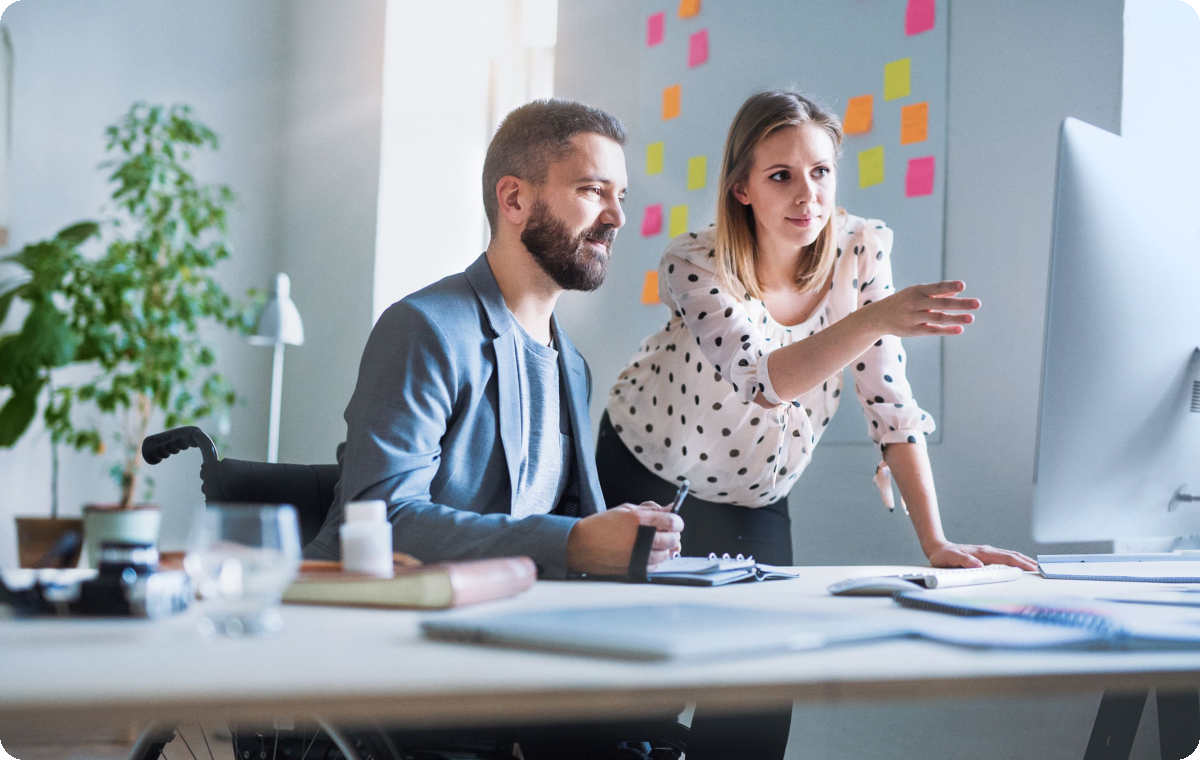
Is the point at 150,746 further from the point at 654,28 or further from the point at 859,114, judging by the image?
the point at 654,28

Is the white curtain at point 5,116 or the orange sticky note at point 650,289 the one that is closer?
the orange sticky note at point 650,289

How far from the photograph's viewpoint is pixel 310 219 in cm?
494

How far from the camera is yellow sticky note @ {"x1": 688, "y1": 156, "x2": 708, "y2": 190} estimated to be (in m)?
3.10

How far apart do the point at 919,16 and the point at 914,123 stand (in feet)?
0.77

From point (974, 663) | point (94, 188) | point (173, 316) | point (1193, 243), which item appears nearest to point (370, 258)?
point (173, 316)

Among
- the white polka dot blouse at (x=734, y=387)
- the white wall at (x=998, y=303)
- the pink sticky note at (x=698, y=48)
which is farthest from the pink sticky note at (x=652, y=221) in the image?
the white polka dot blouse at (x=734, y=387)

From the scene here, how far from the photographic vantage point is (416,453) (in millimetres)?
1345

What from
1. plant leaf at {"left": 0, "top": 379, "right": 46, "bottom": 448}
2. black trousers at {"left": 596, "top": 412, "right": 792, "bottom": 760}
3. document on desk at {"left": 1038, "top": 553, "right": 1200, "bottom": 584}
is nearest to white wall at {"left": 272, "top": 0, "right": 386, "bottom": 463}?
plant leaf at {"left": 0, "top": 379, "right": 46, "bottom": 448}

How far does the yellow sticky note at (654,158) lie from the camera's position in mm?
3289

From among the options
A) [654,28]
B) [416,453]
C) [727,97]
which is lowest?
[416,453]

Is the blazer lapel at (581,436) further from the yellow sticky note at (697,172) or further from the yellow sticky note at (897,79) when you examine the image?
the yellow sticky note at (697,172)

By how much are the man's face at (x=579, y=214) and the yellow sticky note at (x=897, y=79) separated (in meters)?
0.95

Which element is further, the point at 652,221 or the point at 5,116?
the point at 5,116

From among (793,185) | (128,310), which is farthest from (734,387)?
(128,310)
